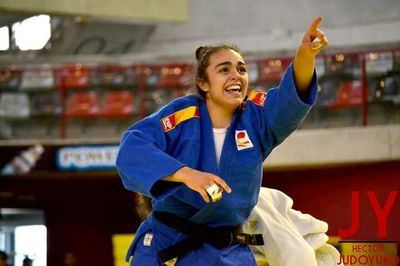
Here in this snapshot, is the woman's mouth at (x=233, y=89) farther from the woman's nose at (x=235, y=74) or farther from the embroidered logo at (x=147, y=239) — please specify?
the embroidered logo at (x=147, y=239)

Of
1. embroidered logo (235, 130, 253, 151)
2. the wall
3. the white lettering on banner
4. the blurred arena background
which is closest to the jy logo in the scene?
embroidered logo (235, 130, 253, 151)

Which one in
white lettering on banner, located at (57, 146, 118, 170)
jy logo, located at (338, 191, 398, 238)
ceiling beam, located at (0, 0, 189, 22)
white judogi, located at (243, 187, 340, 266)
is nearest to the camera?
white judogi, located at (243, 187, 340, 266)

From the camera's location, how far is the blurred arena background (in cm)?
928

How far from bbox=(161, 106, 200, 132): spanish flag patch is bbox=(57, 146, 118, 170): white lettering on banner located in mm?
7003

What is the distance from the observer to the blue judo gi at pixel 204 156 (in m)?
2.85

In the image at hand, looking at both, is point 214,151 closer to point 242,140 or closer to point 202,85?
point 242,140

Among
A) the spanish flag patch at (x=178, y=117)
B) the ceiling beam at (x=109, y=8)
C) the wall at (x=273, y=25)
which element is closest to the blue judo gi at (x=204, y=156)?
the spanish flag patch at (x=178, y=117)

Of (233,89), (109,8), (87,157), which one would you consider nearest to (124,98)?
(109,8)

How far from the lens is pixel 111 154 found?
10023 millimetres

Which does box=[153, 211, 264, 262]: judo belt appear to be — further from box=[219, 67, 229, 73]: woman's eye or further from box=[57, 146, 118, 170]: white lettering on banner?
box=[57, 146, 118, 170]: white lettering on banner

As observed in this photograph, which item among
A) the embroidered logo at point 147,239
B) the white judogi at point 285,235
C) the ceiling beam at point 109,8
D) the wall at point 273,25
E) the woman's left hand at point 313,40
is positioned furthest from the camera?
the wall at point 273,25

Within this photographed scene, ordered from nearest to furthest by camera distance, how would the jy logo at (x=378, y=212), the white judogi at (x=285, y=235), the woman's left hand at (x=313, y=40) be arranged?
the woman's left hand at (x=313, y=40)
the white judogi at (x=285, y=235)
the jy logo at (x=378, y=212)

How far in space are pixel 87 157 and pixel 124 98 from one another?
118 inches

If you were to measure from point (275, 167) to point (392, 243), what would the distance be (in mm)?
5813
